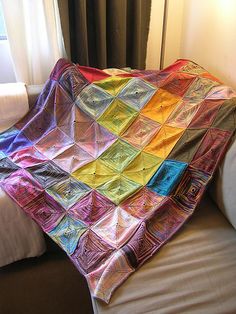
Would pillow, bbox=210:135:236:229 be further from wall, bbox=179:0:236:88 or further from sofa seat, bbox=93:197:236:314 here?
wall, bbox=179:0:236:88

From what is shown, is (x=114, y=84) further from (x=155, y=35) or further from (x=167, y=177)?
(x=155, y=35)

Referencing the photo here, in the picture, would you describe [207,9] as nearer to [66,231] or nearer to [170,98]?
[170,98]

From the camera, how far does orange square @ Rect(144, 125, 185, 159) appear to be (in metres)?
1.25

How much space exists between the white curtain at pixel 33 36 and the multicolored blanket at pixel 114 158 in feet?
1.05

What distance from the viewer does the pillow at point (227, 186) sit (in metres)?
1.02

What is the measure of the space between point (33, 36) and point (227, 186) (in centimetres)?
144

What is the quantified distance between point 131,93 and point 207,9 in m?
0.69

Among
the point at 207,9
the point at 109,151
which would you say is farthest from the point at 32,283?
the point at 207,9

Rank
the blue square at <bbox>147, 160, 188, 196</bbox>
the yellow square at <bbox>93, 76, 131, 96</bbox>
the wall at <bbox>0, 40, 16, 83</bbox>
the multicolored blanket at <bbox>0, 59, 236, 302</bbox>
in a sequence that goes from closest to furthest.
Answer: the multicolored blanket at <bbox>0, 59, 236, 302</bbox> → the blue square at <bbox>147, 160, 188, 196</bbox> → the yellow square at <bbox>93, 76, 131, 96</bbox> → the wall at <bbox>0, 40, 16, 83</bbox>

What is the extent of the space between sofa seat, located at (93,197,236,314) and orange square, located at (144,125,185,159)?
0.36 meters

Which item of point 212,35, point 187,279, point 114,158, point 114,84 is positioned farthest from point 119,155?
Answer: point 212,35

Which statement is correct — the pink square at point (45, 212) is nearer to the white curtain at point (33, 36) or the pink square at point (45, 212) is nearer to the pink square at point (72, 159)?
the pink square at point (72, 159)

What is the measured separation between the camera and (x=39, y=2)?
1.66m

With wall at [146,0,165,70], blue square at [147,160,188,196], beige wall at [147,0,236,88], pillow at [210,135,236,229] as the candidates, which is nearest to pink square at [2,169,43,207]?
blue square at [147,160,188,196]
